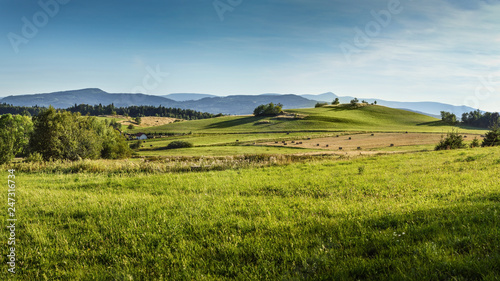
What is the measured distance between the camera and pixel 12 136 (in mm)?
54719

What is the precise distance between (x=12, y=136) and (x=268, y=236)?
6984cm

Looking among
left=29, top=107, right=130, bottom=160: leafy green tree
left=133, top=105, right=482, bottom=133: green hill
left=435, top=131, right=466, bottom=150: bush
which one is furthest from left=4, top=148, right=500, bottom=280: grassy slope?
left=133, top=105, right=482, bottom=133: green hill

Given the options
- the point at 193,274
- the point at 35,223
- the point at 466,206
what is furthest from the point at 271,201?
the point at 35,223

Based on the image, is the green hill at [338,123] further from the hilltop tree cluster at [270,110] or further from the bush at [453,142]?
the bush at [453,142]

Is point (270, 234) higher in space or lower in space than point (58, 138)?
higher

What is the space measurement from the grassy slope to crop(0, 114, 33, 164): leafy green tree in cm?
5371

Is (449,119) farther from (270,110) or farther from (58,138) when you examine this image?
(58,138)

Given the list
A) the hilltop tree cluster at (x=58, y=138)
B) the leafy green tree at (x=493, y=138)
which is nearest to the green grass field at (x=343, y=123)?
the leafy green tree at (x=493, y=138)

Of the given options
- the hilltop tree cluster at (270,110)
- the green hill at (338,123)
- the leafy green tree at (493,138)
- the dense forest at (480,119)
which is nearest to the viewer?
the leafy green tree at (493,138)

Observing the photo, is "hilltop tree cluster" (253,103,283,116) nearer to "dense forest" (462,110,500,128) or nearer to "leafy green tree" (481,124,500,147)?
"dense forest" (462,110,500,128)

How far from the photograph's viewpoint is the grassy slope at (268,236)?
4.30 metres

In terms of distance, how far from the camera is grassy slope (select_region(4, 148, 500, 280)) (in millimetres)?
4305

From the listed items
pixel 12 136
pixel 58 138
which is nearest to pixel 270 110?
pixel 12 136

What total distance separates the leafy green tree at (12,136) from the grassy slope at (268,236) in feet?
176
